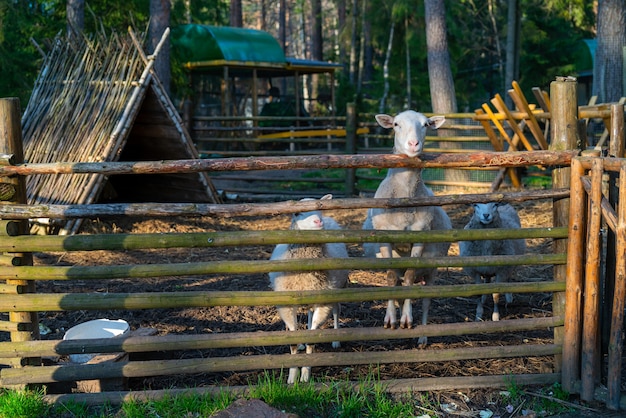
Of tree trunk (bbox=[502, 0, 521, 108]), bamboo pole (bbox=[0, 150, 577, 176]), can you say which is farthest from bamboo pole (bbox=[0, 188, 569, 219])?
tree trunk (bbox=[502, 0, 521, 108])

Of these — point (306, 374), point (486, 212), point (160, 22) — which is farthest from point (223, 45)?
point (306, 374)

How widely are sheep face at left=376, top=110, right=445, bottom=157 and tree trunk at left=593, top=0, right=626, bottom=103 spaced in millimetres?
10008

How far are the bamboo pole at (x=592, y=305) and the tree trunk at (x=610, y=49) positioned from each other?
10.6 meters

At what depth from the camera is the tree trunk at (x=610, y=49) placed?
14.3 meters

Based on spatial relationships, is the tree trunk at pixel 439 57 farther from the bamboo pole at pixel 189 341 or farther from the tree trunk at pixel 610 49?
the bamboo pole at pixel 189 341

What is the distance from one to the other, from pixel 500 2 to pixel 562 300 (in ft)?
101

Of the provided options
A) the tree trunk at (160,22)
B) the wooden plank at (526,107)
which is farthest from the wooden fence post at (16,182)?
the tree trunk at (160,22)

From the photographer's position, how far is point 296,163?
192 inches

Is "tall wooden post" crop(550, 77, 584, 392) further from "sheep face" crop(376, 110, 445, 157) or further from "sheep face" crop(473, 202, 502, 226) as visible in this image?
"sheep face" crop(473, 202, 502, 226)

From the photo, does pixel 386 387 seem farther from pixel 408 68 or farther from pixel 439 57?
pixel 408 68

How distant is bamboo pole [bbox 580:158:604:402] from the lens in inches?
183

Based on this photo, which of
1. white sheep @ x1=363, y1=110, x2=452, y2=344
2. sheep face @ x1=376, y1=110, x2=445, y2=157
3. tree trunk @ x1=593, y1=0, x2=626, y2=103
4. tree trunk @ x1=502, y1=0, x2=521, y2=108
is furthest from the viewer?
tree trunk @ x1=502, y1=0, x2=521, y2=108

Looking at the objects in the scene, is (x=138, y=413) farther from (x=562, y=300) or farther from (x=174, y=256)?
(x=174, y=256)

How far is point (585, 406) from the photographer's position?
468cm
